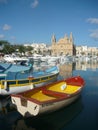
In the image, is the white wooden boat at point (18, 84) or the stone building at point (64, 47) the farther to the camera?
the stone building at point (64, 47)

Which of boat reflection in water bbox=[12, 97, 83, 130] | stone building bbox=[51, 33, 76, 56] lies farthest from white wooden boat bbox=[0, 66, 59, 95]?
stone building bbox=[51, 33, 76, 56]

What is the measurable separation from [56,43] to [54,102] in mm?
149094

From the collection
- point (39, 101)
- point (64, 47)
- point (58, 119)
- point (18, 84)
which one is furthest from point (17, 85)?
point (64, 47)

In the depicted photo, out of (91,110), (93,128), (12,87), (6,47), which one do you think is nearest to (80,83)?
(91,110)

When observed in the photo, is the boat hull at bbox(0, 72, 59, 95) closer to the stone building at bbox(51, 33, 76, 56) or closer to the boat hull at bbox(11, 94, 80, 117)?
the boat hull at bbox(11, 94, 80, 117)

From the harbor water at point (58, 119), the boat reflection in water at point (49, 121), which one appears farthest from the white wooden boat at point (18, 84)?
the boat reflection in water at point (49, 121)

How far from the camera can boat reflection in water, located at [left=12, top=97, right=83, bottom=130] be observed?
29.5 ft

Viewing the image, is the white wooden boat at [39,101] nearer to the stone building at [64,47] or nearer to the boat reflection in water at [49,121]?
the boat reflection in water at [49,121]

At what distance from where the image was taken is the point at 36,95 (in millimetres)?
11836

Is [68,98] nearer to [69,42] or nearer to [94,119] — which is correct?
[94,119]

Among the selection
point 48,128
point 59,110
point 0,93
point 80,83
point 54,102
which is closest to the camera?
point 48,128

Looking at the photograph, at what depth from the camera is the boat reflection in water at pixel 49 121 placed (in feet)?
29.5

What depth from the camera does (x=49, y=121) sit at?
9.72 meters

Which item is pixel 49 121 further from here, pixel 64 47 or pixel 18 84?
pixel 64 47
